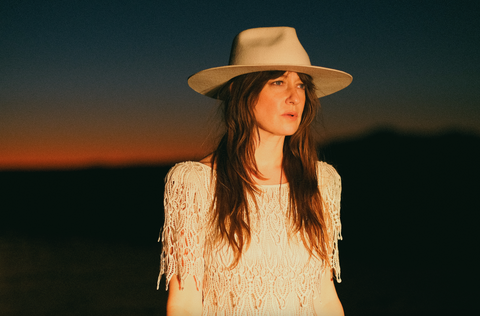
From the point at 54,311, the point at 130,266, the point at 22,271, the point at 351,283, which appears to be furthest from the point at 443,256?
the point at 22,271

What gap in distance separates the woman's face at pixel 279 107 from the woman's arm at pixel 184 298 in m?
0.67

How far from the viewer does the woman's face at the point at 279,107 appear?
64.2 inches

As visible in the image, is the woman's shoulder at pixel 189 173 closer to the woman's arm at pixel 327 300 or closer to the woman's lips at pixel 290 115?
the woman's lips at pixel 290 115

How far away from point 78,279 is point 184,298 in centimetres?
473

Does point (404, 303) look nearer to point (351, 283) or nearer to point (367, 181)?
point (351, 283)

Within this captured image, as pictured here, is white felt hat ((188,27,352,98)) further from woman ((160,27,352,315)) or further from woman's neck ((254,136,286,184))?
woman's neck ((254,136,286,184))

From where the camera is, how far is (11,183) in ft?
48.6

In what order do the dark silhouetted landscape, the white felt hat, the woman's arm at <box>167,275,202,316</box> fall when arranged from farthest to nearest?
1. the dark silhouetted landscape
2. the white felt hat
3. the woman's arm at <box>167,275,202,316</box>

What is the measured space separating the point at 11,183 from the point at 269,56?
15746mm

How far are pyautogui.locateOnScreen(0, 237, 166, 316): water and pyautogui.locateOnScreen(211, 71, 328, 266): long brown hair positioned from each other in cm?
350

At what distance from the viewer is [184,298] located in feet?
4.73

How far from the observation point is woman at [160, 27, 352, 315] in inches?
59.8

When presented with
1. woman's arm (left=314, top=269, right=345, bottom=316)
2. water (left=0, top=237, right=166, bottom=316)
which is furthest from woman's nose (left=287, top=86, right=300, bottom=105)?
water (left=0, top=237, right=166, bottom=316)

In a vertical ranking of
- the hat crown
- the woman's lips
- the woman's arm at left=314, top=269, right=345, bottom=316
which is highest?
the hat crown
